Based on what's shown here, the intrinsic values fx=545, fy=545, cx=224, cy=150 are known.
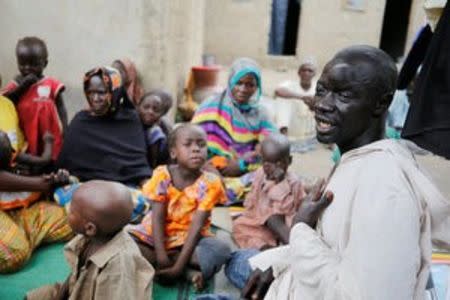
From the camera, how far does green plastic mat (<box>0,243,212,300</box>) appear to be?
2918 mm

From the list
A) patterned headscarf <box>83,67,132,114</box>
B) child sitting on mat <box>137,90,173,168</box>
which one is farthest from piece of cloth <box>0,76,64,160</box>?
child sitting on mat <box>137,90,173,168</box>

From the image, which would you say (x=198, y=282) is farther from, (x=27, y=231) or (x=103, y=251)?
(x=27, y=231)

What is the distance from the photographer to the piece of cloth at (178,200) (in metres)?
3.12

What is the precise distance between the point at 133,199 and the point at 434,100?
2.32 metres

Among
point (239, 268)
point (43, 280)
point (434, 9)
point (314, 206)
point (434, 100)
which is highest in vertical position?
point (434, 9)

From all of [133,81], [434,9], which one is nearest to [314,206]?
[434,9]

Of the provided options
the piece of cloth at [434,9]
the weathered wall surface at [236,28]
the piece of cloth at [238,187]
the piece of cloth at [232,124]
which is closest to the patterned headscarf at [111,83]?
the piece of cloth at [232,124]

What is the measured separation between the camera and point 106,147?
12.8 ft

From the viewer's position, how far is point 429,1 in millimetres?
2074

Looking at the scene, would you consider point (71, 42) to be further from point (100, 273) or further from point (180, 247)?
point (100, 273)

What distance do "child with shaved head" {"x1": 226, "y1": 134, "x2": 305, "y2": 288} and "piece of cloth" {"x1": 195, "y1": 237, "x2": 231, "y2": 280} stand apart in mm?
279

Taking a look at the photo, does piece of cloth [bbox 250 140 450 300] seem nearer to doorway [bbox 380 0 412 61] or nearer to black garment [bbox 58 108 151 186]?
black garment [bbox 58 108 151 186]

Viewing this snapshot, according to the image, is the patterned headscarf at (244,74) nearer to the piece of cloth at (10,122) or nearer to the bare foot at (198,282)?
the piece of cloth at (10,122)

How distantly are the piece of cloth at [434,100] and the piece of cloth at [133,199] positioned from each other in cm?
203
